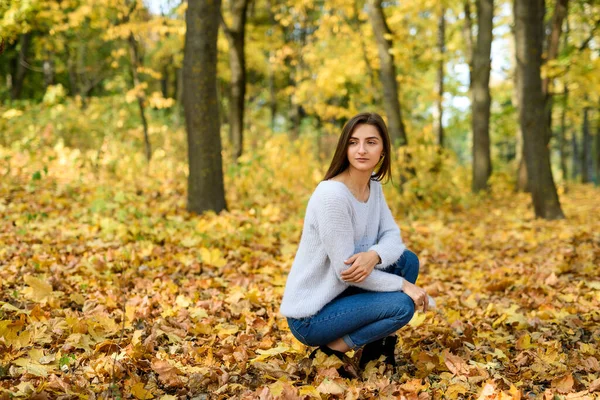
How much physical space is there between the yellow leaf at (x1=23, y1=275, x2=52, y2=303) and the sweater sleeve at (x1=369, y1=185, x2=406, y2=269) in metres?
2.37

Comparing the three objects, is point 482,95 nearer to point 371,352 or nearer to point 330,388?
point 371,352

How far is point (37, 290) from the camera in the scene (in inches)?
149

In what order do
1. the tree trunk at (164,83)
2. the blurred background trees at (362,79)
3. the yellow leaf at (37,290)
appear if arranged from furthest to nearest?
the tree trunk at (164,83), the blurred background trees at (362,79), the yellow leaf at (37,290)

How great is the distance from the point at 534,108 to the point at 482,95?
13.7 feet

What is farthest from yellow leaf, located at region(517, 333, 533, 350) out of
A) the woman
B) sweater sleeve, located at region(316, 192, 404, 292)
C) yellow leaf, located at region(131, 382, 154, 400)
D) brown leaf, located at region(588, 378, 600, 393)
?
yellow leaf, located at region(131, 382, 154, 400)

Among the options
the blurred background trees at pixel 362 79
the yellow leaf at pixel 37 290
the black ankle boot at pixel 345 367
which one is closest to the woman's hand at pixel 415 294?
the black ankle boot at pixel 345 367

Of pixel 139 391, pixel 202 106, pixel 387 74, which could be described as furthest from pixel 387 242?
pixel 387 74

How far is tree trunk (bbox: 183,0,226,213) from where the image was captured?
22.1ft

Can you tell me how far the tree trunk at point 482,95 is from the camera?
11242 millimetres

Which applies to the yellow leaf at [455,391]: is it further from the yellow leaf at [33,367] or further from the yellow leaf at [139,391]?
the yellow leaf at [33,367]

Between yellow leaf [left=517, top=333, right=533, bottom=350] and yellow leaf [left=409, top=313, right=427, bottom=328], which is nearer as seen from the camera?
yellow leaf [left=517, top=333, right=533, bottom=350]

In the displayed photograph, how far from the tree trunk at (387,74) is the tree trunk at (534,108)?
7.73ft

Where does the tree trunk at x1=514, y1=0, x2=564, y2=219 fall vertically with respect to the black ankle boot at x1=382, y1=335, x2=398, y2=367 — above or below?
above

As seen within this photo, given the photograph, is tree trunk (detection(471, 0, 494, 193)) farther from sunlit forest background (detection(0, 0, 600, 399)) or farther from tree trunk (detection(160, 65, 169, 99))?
tree trunk (detection(160, 65, 169, 99))
